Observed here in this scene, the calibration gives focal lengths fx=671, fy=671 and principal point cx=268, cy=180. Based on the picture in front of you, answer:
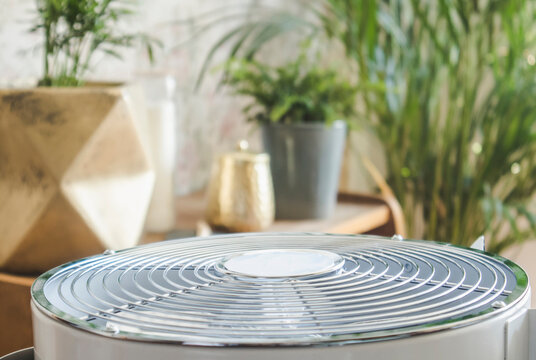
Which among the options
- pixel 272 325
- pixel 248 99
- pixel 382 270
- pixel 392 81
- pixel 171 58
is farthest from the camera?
pixel 248 99

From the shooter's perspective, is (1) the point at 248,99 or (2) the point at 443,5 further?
(1) the point at 248,99

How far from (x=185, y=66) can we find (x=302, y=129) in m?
0.51

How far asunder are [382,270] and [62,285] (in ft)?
0.86

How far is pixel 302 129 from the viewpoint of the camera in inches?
50.9

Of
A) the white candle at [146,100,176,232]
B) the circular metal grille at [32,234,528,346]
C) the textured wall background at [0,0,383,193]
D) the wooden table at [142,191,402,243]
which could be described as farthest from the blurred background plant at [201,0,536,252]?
the circular metal grille at [32,234,528,346]

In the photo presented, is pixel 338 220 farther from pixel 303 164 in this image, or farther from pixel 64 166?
pixel 64 166

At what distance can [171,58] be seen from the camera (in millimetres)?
1624

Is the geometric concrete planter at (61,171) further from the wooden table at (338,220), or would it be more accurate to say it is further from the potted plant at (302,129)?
the potted plant at (302,129)

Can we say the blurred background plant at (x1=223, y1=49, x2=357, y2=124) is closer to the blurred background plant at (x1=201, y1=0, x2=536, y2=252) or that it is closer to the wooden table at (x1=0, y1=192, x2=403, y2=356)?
the wooden table at (x1=0, y1=192, x2=403, y2=356)

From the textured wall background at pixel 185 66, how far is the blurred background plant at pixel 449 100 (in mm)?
93

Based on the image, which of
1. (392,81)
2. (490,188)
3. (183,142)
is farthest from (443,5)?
(183,142)

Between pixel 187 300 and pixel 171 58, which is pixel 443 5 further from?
pixel 187 300

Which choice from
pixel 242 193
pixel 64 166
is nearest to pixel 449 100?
pixel 242 193

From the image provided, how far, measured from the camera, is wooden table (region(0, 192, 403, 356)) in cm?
82
